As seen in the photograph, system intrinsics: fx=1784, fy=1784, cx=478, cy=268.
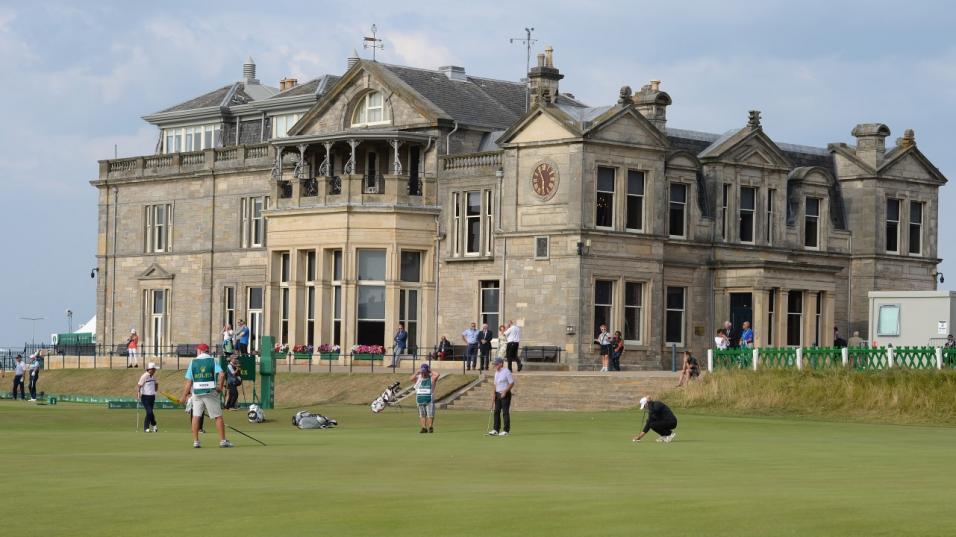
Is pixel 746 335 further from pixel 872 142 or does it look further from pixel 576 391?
pixel 872 142

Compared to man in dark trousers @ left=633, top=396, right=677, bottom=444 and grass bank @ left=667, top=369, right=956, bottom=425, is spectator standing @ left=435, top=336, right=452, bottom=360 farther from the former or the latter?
man in dark trousers @ left=633, top=396, right=677, bottom=444

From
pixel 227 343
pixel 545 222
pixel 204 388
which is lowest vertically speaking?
pixel 227 343

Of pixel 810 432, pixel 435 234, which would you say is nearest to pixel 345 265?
pixel 435 234

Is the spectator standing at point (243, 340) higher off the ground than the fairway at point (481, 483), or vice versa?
the spectator standing at point (243, 340)

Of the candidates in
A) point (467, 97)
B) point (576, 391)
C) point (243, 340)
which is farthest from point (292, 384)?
point (467, 97)

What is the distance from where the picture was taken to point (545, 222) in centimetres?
5706

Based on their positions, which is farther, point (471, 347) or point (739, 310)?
point (739, 310)

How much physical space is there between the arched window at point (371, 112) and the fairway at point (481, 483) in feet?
91.0

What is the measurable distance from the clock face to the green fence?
37.0 ft

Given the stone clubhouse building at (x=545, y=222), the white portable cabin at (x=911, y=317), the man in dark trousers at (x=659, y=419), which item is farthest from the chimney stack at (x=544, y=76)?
the man in dark trousers at (x=659, y=419)

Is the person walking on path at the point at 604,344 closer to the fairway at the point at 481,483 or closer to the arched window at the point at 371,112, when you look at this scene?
the arched window at the point at 371,112

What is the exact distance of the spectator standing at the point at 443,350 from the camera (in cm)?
5847

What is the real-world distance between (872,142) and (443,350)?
1785cm

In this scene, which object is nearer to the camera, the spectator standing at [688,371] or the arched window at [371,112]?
the spectator standing at [688,371]
